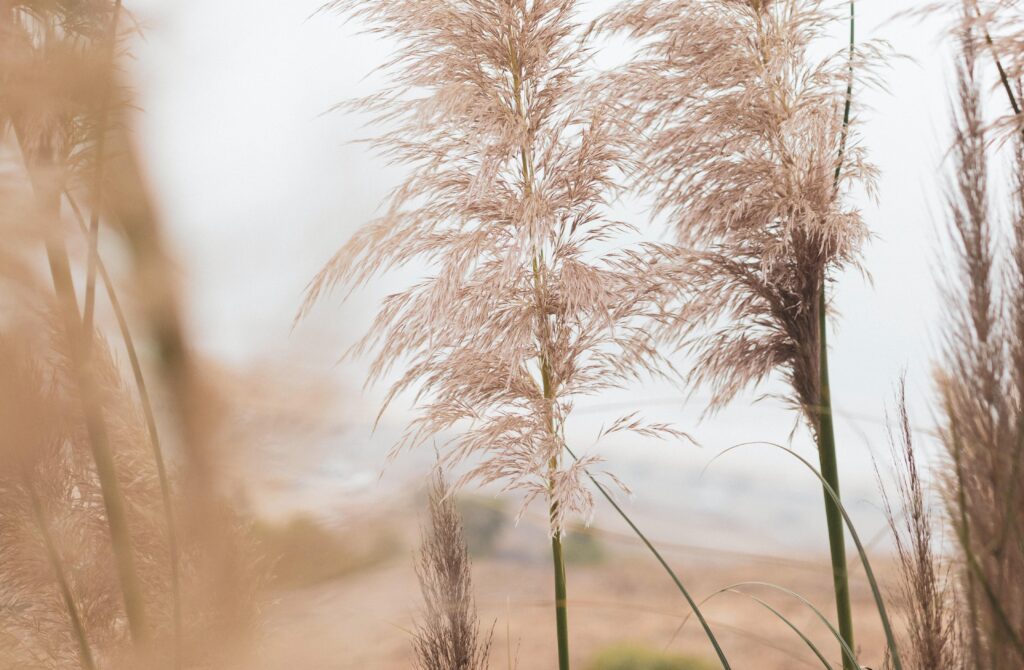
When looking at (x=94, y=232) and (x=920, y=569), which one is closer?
(x=94, y=232)

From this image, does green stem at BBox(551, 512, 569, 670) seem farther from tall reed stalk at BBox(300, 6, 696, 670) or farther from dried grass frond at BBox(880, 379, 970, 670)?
dried grass frond at BBox(880, 379, 970, 670)

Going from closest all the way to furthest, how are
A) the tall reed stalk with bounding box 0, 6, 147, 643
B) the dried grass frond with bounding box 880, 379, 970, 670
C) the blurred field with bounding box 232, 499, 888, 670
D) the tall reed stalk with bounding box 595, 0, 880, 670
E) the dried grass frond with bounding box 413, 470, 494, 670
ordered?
the tall reed stalk with bounding box 0, 6, 147, 643, the dried grass frond with bounding box 880, 379, 970, 670, the tall reed stalk with bounding box 595, 0, 880, 670, the dried grass frond with bounding box 413, 470, 494, 670, the blurred field with bounding box 232, 499, 888, 670

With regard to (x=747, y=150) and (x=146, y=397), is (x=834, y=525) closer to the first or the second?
(x=747, y=150)

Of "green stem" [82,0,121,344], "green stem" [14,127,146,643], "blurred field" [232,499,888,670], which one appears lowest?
"blurred field" [232,499,888,670]

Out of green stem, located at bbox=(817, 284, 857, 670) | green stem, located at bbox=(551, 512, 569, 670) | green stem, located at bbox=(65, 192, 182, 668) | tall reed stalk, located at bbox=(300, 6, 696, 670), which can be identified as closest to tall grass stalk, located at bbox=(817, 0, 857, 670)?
green stem, located at bbox=(817, 284, 857, 670)

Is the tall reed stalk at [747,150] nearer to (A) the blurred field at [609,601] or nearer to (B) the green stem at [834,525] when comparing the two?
(B) the green stem at [834,525]

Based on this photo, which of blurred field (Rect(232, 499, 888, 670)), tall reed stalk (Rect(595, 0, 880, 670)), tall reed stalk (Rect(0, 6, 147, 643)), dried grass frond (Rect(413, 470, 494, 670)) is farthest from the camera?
blurred field (Rect(232, 499, 888, 670))

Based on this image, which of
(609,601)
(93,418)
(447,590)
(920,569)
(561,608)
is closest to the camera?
(93,418)

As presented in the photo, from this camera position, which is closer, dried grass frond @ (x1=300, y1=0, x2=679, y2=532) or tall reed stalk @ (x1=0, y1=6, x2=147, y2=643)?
tall reed stalk @ (x1=0, y1=6, x2=147, y2=643)

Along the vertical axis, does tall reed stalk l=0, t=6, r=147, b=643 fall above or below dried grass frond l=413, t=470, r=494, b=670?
above

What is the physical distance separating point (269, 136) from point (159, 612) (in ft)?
2.03

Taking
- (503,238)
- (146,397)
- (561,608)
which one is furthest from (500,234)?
(146,397)

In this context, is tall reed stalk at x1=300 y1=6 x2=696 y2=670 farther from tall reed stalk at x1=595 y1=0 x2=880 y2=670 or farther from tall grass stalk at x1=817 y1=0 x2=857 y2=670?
tall grass stalk at x1=817 y1=0 x2=857 y2=670

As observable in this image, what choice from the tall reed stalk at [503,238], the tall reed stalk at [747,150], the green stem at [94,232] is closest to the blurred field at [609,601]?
the tall reed stalk at [503,238]
